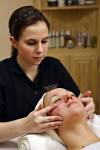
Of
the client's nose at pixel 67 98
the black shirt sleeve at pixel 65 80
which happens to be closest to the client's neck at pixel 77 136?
the client's nose at pixel 67 98

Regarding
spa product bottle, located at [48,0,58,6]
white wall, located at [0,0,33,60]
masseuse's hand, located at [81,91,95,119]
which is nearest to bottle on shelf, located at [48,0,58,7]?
spa product bottle, located at [48,0,58,6]

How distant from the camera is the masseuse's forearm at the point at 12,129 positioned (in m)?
1.30

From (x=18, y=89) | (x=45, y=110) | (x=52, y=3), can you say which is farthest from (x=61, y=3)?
(x=45, y=110)

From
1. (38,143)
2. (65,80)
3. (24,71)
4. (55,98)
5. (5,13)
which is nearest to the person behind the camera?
(38,143)

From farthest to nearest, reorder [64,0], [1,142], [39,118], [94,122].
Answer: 1. [64,0]
2. [94,122]
3. [1,142]
4. [39,118]

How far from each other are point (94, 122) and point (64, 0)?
175cm

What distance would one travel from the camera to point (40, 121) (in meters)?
1.25

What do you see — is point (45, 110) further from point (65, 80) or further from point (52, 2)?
point (52, 2)

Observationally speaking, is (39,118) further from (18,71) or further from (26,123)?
(18,71)

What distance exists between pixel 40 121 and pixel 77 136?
0.58ft

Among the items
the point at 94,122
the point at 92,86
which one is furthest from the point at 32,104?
the point at 92,86

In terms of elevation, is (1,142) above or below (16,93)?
below

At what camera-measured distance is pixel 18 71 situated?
151 cm

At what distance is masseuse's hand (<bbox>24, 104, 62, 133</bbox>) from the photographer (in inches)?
48.9
